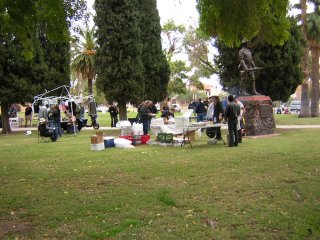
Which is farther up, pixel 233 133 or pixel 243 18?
pixel 243 18

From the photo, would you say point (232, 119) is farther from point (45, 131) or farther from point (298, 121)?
point (298, 121)

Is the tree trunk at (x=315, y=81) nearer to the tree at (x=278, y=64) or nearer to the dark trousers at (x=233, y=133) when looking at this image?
the tree at (x=278, y=64)

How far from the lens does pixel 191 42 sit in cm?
4216

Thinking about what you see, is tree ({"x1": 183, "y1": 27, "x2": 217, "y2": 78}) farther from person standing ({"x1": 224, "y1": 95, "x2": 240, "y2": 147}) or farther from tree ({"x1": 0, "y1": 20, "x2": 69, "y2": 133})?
person standing ({"x1": 224, "y1": 95, "x2": 240, "y2": 147})

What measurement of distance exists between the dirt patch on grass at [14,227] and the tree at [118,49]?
18592mm

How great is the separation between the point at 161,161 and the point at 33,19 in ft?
15.2

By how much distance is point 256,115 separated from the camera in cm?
1781

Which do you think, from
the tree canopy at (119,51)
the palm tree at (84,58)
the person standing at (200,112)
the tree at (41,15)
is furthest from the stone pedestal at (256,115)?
the palm tree at (84,58)

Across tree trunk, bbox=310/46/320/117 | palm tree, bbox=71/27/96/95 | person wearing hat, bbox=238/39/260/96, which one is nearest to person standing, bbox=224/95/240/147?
person wearing hat, bbox=238/39/260/96

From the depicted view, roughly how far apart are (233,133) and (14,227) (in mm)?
9145

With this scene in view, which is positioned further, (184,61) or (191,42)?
(184,61)

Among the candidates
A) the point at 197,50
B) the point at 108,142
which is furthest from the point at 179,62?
the point at 108,142

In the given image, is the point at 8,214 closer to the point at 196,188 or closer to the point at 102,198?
the point at 102,198

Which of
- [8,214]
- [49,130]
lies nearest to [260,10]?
[8,214]
